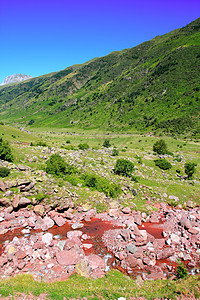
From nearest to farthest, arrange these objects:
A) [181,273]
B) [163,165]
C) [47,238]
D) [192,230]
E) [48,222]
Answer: [181,273] < [47,238] < [192,230] < [48,222] < [163,165]

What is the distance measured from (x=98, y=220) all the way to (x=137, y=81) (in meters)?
153

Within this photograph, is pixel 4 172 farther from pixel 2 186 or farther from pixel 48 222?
pixel 48 222

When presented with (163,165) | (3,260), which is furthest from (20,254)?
(163,165)

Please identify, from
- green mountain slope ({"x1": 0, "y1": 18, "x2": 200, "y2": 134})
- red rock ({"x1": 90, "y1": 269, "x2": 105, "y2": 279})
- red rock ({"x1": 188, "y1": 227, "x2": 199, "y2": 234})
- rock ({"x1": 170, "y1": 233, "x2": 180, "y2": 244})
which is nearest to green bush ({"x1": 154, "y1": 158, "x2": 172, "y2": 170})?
red rock ({"x1": 188, "y1": 227, "x2": 199, "y2": 234})

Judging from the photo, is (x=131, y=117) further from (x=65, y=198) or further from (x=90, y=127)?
(x=65, y=198)

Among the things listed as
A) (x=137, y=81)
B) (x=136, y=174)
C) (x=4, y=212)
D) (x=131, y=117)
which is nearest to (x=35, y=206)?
(x=4, y=212)

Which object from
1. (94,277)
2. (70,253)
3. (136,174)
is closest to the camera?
(94,277)

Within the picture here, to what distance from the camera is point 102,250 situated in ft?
44.9

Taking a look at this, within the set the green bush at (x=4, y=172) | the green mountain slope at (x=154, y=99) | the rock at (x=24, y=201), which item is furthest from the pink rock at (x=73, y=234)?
the green mountain slope at (x=154, y=99)

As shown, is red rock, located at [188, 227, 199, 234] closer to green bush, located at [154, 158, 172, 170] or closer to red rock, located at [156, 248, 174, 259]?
red rock, located at [156, 248, 174, 259]

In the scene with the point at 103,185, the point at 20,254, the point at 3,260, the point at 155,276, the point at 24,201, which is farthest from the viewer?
the point at 103,185

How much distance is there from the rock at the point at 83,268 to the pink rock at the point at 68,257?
58 centimetres

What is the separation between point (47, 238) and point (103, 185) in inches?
413

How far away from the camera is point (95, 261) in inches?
486
